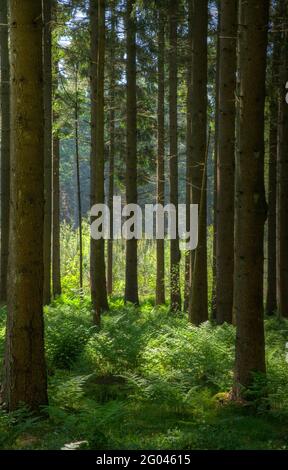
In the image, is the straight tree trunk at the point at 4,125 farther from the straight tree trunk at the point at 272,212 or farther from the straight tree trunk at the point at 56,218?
the straight tree trunk at the point at 272,212

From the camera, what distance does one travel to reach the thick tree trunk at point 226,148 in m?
11.7

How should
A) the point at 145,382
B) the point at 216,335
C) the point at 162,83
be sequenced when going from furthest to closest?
the point at 162,83
the point at 216,335
the point at 145,382

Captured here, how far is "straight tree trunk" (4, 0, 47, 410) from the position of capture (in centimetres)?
669

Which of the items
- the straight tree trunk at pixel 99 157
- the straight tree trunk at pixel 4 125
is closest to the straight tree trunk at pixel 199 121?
the straight tree trunk at pixel 99 157

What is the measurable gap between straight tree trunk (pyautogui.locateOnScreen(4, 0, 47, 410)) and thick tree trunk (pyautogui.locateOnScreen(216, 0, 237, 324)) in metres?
5.70

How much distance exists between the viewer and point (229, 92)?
38.4 feet

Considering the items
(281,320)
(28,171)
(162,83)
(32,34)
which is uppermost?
(162,83)

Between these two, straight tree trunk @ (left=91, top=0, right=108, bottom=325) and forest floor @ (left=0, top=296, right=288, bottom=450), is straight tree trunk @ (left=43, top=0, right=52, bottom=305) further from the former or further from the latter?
forest floor @ (left=0, top=296, right=288, bottom=450)

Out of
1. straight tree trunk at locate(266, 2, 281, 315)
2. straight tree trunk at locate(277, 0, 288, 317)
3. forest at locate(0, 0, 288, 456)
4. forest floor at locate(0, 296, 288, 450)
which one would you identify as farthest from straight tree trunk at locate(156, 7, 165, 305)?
forest floor at locate(0, 296, 288, 450)

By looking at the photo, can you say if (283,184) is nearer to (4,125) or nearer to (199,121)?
(199,121)

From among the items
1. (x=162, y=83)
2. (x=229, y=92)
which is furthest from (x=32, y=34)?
(x=162, y=83)

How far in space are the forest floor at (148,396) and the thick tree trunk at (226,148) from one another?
4.01 ft

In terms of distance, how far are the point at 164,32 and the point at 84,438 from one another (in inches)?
656
